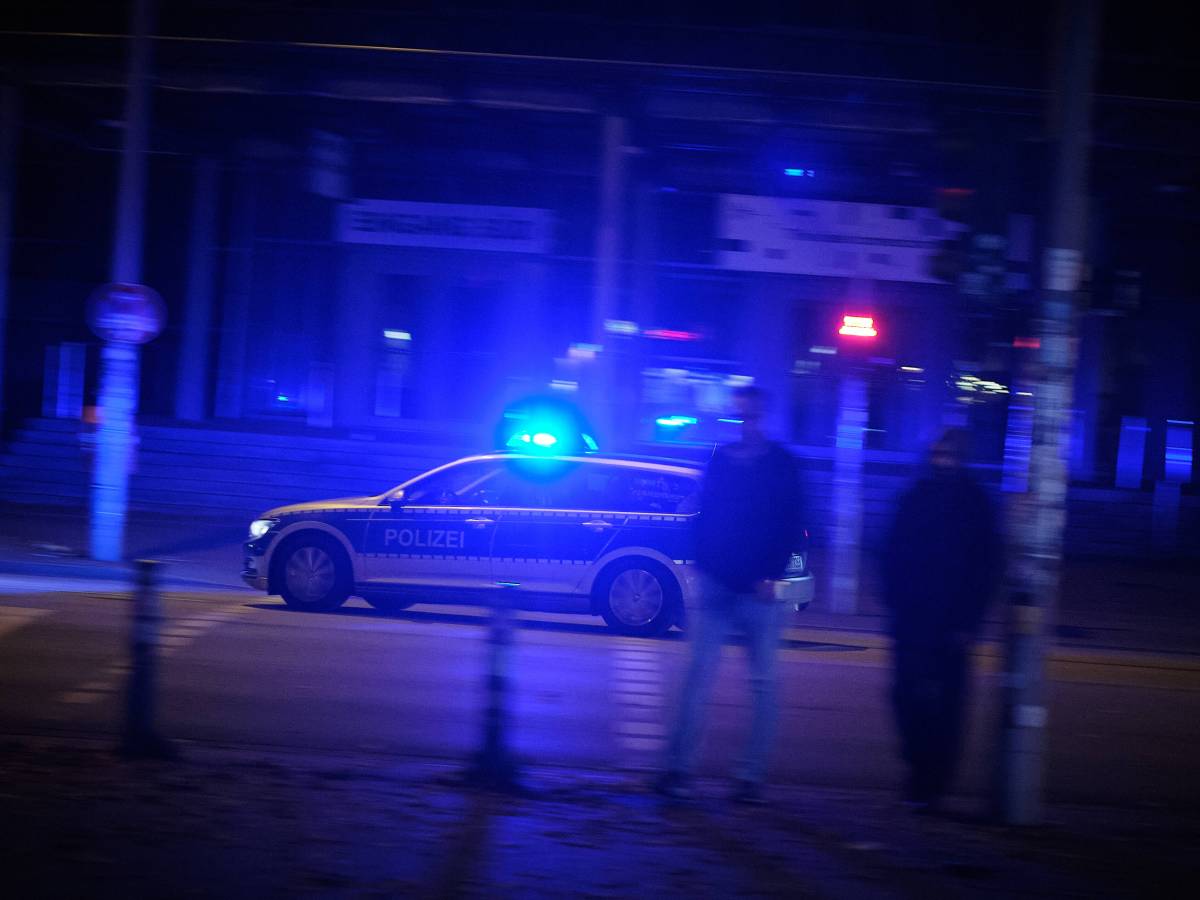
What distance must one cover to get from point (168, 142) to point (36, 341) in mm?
5496

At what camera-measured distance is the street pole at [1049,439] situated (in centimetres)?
602

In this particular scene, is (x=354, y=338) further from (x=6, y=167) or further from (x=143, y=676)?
(x=143, y=676)

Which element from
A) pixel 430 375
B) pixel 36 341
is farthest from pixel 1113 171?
pixel 36 341

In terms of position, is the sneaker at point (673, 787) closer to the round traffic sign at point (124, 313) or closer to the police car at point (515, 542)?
the police car at point (515, 542)

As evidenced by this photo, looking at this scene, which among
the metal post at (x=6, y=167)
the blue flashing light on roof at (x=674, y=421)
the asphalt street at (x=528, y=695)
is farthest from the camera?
the blue flashing light on roof at (x=674, y=421)

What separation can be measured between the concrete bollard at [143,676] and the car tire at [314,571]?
5645 millimetres

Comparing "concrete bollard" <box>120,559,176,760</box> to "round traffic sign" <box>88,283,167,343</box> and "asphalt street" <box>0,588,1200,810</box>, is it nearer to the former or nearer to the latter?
"asphalt street" <box>0,588,1200,810</box>

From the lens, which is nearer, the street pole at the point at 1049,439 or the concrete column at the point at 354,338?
the street pole at the point at 1049,439

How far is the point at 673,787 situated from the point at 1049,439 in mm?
2455

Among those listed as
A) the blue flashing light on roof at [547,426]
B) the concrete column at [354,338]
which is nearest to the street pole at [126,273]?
the blue flashing light on roof at [547,426]

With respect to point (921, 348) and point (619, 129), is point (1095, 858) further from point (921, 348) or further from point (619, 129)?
point (921, 348)

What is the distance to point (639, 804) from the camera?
6234 millimetres

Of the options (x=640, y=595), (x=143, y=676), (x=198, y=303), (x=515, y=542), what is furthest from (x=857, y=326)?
(x=198, y=303)

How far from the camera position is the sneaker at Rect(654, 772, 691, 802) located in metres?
6.35
